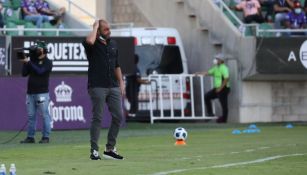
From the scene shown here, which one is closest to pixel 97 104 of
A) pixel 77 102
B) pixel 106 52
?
pixel 106 52

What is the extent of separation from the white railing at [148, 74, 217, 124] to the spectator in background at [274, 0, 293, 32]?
331cm

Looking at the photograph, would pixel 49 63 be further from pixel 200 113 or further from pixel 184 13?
pixel 184 13

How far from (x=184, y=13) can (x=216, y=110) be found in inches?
148

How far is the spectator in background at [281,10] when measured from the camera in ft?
102

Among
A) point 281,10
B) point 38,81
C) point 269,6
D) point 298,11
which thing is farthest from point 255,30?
point 38,81

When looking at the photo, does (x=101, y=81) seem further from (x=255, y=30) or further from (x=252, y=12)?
(x=252, y=12)

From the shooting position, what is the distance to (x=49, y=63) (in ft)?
66.6

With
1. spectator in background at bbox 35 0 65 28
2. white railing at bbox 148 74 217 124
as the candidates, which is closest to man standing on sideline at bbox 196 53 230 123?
white railing at bbox 148 74 217 124

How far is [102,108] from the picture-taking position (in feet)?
48.9

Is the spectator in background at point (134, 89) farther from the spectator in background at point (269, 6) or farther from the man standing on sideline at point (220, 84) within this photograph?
the spectator in background at point (269, 6)

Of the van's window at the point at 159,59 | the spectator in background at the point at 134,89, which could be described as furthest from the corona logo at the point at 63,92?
the van's window at the point at 159,59

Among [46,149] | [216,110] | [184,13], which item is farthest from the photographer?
[184,13]

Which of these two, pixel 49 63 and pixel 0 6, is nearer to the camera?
pixel 49 63

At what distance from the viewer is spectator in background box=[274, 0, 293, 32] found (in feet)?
102
